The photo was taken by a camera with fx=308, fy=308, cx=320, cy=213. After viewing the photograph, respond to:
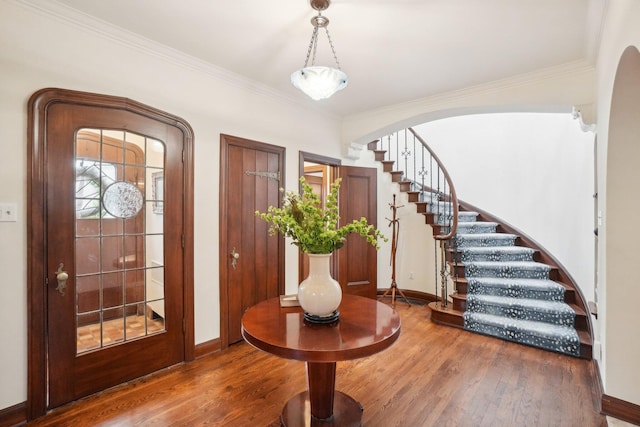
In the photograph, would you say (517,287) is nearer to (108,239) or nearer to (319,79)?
(319,79)

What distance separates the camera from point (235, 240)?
10.0 feet

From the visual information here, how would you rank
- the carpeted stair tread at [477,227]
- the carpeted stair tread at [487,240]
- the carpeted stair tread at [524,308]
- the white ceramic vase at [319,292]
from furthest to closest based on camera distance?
the carpeted stair tread at [477,227] → the carpeted stair tread at [487,240] → the carpeted stair tread at [524,308] → the white ceramic vase at [319,292]

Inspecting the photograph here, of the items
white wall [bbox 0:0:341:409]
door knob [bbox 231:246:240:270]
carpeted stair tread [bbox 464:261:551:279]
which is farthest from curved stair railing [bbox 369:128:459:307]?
door knob [bbox 231:246:240:270]

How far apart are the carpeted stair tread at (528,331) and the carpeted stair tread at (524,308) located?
58 mm

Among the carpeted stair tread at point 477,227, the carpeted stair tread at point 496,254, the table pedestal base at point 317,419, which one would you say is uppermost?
the carpeted stair tread at point 477,227

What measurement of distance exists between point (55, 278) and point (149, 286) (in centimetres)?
62

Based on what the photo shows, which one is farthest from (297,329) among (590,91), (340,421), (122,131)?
(590,91)

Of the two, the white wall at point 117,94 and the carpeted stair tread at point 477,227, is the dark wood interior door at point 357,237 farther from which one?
the carpeted stair tread at point 477,227

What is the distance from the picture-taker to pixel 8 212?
1.85m

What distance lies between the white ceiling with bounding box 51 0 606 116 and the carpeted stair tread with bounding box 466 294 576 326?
95.0 inches

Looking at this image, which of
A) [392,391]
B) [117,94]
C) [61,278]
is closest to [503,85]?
[392,391]

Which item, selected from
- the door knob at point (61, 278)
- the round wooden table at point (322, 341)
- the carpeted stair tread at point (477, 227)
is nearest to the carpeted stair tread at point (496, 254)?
the carpeted stair tread at point (477, 227)

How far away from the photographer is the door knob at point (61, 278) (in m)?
2.02

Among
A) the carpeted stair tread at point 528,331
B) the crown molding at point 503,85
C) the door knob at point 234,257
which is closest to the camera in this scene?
the crown molding at point 503,85
